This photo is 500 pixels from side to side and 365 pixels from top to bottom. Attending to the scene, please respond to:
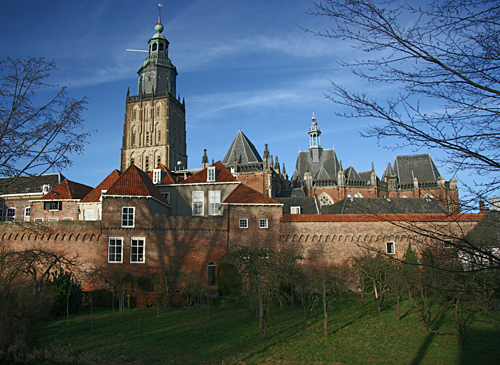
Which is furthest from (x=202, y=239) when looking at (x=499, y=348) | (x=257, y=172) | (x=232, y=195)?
(x=257, y=172)

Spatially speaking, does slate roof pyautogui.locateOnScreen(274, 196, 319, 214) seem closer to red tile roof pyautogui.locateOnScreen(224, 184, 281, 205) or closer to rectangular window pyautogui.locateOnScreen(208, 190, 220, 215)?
rectangular window pyautogui.locateOnScreen(208, 190, 220, 215)

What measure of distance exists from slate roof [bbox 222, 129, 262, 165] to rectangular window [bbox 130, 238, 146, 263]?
2665cm

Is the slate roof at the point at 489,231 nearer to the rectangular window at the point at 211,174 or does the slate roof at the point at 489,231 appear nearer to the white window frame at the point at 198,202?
the rectangular window at the point at 211,174

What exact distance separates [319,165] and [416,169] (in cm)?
1467

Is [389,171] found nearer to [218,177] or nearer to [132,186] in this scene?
[218,177]

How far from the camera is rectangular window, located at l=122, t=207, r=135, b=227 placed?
27572 mm

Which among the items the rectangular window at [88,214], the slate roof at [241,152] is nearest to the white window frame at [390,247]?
the rectangular window at [88,214]

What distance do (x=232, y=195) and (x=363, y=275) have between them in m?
10.8

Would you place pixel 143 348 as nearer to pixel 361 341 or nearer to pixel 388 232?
pixel 361 341

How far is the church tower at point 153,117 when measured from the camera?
6681 centimetres

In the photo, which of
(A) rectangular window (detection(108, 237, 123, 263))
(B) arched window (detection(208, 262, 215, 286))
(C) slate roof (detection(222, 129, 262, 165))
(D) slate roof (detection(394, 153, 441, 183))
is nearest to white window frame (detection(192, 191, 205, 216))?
(B) arched window (detection(208, 262, 215, 286))

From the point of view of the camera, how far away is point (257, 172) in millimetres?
50219

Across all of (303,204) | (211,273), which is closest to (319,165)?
(303,204)

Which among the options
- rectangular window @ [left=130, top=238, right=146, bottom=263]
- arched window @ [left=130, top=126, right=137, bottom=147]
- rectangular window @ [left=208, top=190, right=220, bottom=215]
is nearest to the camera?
rectangular window @ [left=130, top=238, right=146, bottom=263]
